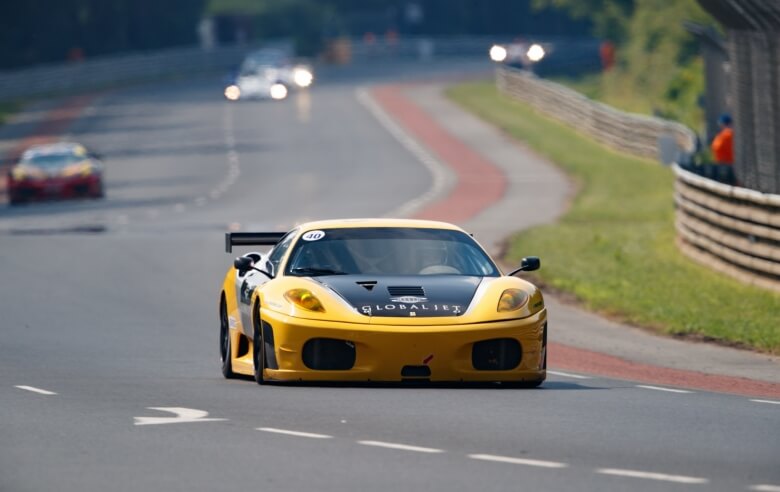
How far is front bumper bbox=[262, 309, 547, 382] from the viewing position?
1172cm

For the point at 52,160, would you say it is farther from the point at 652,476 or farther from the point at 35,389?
the point at 652,476

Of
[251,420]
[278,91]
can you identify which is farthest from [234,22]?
[251,420]

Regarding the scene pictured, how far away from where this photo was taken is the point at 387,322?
11781 mm

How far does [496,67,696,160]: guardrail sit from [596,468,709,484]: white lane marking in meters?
25.7

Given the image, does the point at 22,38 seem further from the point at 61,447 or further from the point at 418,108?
the point at 61,447

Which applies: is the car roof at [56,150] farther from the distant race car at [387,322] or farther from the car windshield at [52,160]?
the distant race car at [387,322]

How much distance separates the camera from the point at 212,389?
40.2ft

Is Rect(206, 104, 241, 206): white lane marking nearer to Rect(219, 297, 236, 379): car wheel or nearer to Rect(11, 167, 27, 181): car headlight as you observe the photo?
Rect(11, 167, 27, 181): car headlight

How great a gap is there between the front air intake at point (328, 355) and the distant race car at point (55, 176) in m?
30.8

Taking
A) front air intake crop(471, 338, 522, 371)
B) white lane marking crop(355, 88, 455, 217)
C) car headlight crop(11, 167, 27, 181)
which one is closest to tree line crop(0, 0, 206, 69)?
white lane marking crop(355, 88, 455, 217)

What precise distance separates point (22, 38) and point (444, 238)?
80153 millimetres

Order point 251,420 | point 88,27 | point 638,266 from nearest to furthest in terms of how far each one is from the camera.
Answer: point 251,420 < point 638,266 < point 88,27

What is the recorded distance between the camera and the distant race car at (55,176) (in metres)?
41.8

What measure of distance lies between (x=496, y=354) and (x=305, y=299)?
1331mm
